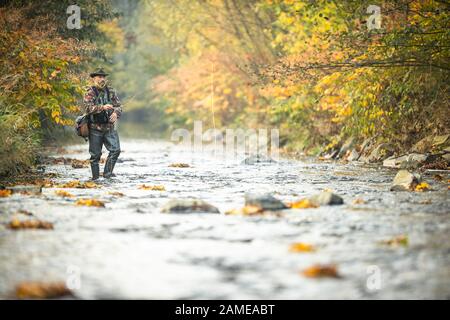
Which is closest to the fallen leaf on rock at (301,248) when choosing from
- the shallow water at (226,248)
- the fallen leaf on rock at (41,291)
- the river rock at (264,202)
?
the shallow water at (226,248)

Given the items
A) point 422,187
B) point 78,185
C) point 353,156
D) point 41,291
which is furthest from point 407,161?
point 41,291

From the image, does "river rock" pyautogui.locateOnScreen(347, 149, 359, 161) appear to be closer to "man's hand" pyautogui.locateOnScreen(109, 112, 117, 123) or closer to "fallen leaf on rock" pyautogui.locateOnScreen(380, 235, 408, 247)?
"man's hand" pyautogui.locateOnScreen(109, 112, 117, 123)

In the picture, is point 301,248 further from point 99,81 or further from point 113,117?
point 99,81

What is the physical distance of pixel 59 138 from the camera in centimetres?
2559

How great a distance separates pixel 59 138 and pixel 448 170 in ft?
52.1

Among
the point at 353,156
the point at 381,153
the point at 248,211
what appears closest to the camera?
the point at 248,211

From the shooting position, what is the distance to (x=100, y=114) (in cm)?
1266

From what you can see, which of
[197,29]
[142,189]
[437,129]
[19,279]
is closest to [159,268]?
[19,279]

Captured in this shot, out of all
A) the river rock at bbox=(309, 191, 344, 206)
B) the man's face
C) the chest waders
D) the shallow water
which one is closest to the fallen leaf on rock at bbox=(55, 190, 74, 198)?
the shallow water

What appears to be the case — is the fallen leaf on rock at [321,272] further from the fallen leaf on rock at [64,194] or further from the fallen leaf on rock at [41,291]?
the fallen leaf on rock at [64,194]

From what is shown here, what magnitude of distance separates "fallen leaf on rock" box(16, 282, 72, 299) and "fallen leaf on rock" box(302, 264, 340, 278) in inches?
69.5

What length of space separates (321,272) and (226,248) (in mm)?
1150

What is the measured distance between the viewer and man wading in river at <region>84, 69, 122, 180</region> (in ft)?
40.8
